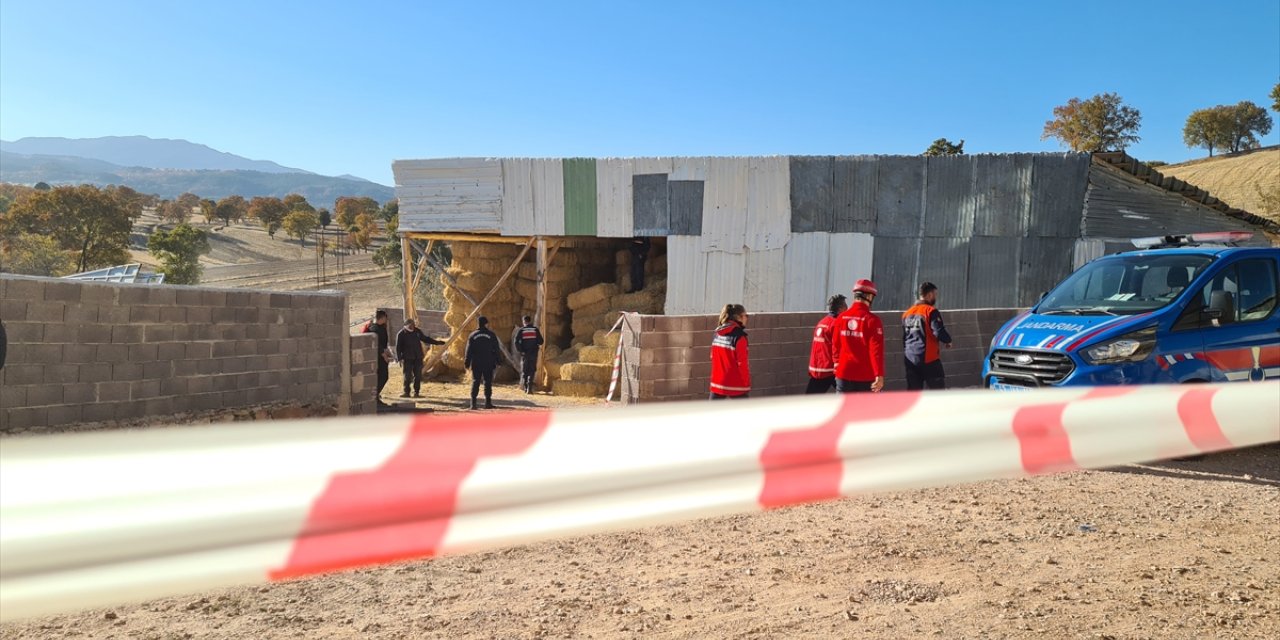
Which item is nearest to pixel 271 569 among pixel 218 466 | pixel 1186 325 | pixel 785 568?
pixel 218 466

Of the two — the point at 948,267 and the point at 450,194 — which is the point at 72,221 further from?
the point at 948,267

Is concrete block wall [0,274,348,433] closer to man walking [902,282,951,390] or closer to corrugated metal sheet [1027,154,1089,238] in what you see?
man walking [902,282,951,390]

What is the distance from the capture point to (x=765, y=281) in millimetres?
19453

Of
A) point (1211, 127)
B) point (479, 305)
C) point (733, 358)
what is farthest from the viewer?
point (1211, 127)

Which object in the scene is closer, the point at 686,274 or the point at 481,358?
the point at 481,358

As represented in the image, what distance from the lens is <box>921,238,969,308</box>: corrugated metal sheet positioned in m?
18.9

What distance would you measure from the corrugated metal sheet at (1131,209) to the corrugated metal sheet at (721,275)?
7444mm

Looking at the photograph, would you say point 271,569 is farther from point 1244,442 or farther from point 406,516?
point 1244,442

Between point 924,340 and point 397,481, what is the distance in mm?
8509

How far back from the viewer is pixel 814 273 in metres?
19.3

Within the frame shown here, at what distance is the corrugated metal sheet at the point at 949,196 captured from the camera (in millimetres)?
18734

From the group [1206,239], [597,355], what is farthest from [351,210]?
[1206,239]

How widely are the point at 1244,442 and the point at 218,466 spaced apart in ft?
12.5

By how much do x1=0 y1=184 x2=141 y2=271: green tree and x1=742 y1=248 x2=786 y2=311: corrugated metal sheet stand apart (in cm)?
5770
